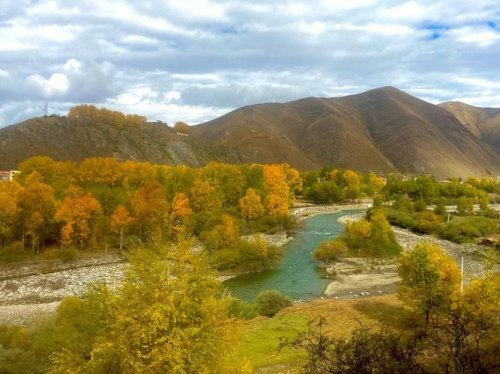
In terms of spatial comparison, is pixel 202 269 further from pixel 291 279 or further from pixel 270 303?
pixel 291 279

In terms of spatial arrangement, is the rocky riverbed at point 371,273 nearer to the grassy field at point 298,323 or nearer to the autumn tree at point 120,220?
the grassy field at point 298,323

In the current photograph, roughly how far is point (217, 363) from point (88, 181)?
59866 mm

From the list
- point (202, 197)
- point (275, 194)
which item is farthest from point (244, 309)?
point (275, 194)

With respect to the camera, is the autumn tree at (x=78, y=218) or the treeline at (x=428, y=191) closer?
the autumn tree at (x=78, y=218)

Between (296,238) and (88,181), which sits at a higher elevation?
(88,181)

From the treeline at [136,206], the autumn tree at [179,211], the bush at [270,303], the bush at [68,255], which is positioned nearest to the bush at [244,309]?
the bush at [270,303]

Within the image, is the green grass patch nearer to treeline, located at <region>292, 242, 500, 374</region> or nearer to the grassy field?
the grassy field

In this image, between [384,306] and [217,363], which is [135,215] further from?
[217,363]

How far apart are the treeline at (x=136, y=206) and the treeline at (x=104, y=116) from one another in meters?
97.0

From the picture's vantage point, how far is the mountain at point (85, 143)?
14712cm

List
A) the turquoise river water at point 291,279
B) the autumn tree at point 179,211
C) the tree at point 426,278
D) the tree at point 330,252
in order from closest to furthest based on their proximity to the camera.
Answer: the tree at point 426,278 → the turquoise river water at point 291,279 → the tree at point 330,252 → the autumn tree at point 179,211

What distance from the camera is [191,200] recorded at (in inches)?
3034

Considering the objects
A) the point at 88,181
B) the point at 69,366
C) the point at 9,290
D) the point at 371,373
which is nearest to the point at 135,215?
the point at 88,181

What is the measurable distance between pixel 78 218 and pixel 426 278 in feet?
129
